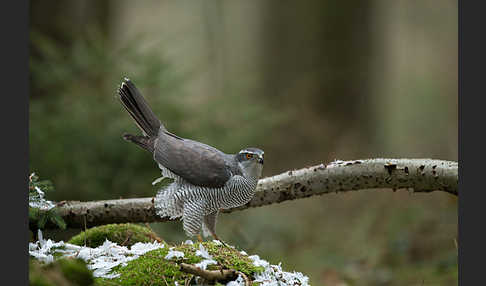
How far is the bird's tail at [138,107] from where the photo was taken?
389 cm

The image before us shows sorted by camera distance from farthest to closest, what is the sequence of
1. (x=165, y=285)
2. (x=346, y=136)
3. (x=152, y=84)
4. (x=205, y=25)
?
(x=205, y=25) → (x=346, y=136) → (x=152, y=84) → (x=165, y=285)

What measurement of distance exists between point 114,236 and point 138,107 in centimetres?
110

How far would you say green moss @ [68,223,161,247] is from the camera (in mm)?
3936

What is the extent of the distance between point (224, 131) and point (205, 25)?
9.48m

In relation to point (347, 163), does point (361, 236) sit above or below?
below

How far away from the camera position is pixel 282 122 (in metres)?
9.78

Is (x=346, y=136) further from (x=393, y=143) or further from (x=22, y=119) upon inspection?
(x=22, y=119)

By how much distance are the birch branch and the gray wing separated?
61cm

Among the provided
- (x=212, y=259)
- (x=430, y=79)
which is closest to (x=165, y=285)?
(x=212, y=259)

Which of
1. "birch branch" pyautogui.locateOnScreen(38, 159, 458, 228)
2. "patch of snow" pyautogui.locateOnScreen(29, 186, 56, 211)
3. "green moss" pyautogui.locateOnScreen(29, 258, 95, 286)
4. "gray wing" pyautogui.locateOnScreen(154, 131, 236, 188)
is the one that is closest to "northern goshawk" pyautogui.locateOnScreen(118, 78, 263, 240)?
"gray wing" pyautogui.locateOnScreen(154, 131, 236, 188)

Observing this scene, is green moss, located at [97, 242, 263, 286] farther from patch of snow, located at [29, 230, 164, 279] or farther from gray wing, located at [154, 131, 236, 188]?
gray wing, located at [154, 131, 236, 188]

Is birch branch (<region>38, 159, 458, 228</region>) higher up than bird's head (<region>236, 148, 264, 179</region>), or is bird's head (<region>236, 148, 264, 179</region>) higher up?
bird's head (<region>236, 148, 264, 179</region>)

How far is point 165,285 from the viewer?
108 inches

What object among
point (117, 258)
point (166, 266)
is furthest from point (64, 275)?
point (117, 258)
